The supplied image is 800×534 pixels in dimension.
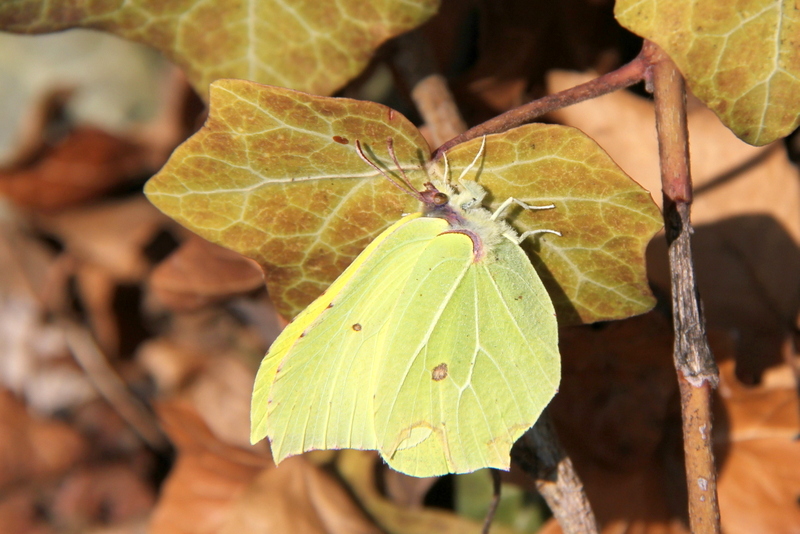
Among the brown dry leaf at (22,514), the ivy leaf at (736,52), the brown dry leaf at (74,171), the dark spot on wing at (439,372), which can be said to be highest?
the ivy leaf at (736,52)

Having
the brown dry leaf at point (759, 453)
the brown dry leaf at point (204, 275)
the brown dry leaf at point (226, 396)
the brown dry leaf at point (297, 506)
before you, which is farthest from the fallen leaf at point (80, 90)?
the brown dry leaf at point (759, 453)

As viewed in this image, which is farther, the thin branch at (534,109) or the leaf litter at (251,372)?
the leaf litter at (251,372)

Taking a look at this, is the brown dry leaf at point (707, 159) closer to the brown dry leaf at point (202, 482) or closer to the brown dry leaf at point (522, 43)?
the brown dry leaf at point (522, 43)

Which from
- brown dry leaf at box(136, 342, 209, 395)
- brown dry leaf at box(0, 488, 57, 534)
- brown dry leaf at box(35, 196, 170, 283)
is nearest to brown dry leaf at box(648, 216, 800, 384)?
brown dry leaf at box(136, 342, 209, 395)

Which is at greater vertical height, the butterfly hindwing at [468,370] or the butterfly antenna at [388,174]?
the butterfly antenna at [388,174]

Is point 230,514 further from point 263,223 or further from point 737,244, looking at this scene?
point 737,244

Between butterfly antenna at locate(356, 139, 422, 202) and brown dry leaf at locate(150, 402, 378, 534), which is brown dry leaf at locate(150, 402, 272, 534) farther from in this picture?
butterfly antenna at locate(356, 139, 422, 202)

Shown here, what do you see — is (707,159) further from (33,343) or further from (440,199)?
(33,343)
